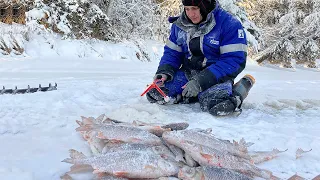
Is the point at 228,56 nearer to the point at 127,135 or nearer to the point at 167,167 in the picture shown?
the point at 127,135

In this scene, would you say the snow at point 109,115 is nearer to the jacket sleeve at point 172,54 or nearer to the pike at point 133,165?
the pike at point 133,165

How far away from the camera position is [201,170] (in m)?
1.91

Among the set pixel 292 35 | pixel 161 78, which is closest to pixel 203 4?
pixel 161 78

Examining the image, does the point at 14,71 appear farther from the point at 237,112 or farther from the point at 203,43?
the point at 237,112

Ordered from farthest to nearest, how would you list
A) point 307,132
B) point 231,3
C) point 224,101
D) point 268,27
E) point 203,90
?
point 268,27, point 231,3, point 203,90, point 224,101, point 307,132

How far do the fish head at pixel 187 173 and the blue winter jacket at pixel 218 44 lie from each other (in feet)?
6.76

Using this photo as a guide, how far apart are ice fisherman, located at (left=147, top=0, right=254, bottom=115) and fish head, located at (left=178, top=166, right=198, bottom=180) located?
5.97ft

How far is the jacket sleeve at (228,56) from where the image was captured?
3969 millimetres

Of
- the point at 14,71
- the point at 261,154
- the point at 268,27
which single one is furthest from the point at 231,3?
the point at 261,154

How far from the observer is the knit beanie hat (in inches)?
154

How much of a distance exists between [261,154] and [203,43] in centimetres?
190

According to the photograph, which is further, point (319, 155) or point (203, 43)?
point (203, 43)

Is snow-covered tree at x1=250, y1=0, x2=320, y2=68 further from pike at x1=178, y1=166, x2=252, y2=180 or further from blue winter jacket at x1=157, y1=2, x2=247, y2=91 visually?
pike at x1=178, y1=166, x2=252, y2=180

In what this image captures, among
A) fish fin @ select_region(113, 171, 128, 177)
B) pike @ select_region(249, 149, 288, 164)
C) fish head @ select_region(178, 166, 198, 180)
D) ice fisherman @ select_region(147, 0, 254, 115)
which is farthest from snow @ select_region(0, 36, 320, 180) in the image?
fish head @ select_region(178, 166, 198, 180)
